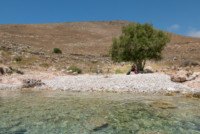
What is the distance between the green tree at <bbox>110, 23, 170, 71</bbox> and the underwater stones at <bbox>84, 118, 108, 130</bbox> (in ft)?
65.0

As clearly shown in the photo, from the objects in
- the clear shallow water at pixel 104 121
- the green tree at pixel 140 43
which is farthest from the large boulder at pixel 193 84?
the green tree at pixel 140 43

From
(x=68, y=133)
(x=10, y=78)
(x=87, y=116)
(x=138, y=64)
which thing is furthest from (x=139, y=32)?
(x=68, y=133)

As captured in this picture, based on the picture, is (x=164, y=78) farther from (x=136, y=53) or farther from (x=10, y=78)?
(x=10, y=78)

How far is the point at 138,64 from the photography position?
86.1 ft

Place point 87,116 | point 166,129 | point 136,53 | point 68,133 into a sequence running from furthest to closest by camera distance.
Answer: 1. point 136,53
2. point 87,116
3. point 166,129
4. point 68,133

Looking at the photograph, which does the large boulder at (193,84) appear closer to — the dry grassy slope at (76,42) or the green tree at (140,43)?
the green tree at (140,43)

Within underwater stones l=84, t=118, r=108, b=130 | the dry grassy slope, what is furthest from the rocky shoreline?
the dry grassy slope

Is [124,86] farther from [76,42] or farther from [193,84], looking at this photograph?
[76,42]

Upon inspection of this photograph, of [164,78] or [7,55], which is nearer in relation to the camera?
[164,78]

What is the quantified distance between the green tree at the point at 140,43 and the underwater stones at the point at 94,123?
19818 mm

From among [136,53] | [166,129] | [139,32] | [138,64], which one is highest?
[139,32]

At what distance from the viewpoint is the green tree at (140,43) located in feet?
79.9

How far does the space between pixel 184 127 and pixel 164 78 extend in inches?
478

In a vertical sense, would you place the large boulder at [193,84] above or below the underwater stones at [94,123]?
above
